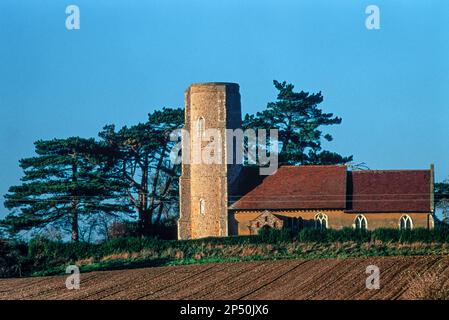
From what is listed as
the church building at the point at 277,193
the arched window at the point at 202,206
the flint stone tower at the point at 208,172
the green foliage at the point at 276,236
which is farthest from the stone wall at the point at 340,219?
the green foliage at the point at 276,236

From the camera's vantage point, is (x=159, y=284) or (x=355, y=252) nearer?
(x=159, y=284)

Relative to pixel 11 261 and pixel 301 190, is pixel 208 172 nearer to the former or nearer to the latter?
pixel 301 190

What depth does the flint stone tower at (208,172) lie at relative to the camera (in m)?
74.3

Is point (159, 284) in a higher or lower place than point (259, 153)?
lower

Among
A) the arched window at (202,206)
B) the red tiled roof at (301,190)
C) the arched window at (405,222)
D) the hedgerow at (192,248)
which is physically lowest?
the hedgerow at (192,248)

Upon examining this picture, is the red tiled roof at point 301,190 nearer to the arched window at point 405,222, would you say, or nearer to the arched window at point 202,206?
the arched window at point 202,206

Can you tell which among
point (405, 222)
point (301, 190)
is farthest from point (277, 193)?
point (405, 222)

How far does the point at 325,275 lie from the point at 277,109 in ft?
119

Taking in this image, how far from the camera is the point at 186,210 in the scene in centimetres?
7581

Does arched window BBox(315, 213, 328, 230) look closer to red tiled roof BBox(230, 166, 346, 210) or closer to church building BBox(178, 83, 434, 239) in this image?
church building BBox(178, 83, 434, 239)

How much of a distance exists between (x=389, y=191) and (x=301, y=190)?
464 centimetres

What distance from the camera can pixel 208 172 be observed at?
246 ft
